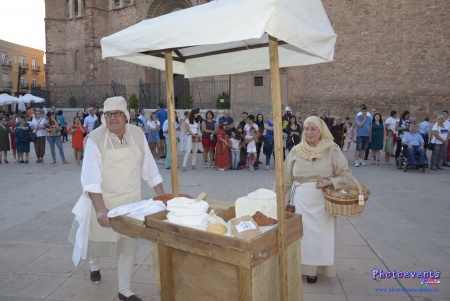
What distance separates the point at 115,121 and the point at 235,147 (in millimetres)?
7672

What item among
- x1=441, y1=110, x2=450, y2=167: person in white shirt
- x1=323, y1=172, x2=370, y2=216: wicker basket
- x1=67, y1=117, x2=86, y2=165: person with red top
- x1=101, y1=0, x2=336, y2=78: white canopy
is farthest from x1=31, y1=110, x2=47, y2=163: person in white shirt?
x1=441, y1=110, x2=450, y2=167: person in white shirt

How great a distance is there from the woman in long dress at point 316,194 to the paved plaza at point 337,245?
0.29m

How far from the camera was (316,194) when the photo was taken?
12.4ft

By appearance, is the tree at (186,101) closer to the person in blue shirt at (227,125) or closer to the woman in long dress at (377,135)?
the person in blue shirt at (227,125)

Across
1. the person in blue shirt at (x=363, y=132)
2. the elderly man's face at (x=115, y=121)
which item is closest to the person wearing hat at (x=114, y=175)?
the elderly man's face at (x=115, y=121)

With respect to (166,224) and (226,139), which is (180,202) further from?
(226,139)

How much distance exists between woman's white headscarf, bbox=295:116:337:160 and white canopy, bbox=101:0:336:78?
0.66m

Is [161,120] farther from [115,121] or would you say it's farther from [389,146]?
[115,121]

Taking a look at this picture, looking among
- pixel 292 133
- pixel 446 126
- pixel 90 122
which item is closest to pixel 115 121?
pixel 292 133

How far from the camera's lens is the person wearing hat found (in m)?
3.30

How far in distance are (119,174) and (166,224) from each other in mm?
1001

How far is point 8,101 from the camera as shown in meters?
24.2

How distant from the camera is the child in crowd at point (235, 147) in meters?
10.9

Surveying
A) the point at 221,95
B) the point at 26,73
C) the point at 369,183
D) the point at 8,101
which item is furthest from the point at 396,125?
the point at 26,73
